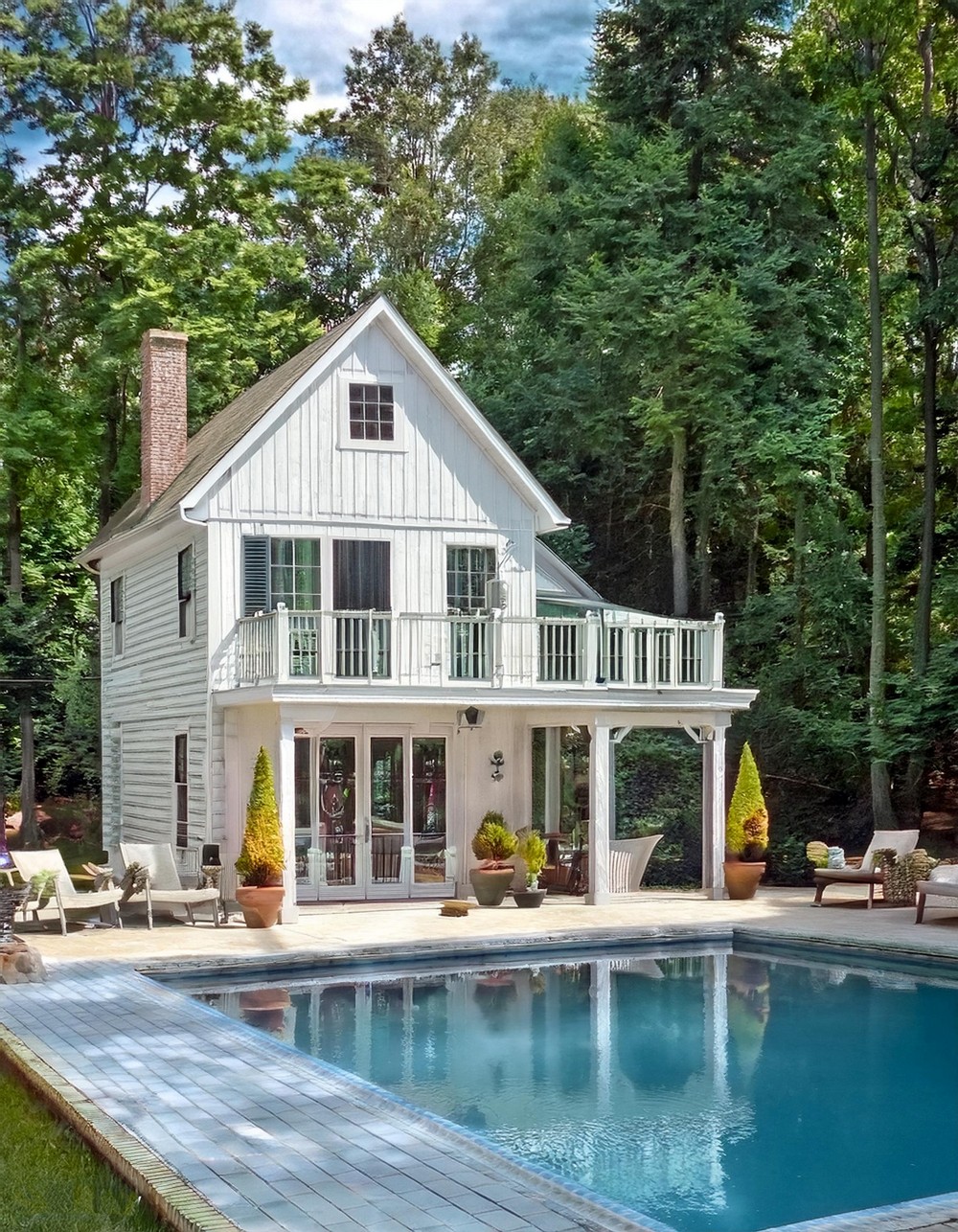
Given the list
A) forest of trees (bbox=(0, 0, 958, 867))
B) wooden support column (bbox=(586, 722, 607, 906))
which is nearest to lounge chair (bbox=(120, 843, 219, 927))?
wooden support column (bbox=(586, 722, 607, 906))

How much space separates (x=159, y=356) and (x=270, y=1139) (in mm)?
17638

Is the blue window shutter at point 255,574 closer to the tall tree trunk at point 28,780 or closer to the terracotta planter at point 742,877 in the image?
the terracotta planter at point 742,877

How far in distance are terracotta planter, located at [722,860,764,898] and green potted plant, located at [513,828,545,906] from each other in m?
2.66

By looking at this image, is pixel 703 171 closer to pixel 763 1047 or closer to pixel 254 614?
pixel 254 614

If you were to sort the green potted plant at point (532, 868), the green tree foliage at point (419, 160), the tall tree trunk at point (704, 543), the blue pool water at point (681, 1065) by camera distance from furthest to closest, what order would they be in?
the green tree foliage at point (419, 160) → the tall tree trunk at point (704, 543) → the green potted plant at point (532, 868) → the blue pool water at point (681, 1065)

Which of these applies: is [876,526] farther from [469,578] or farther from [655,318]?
[469,578]

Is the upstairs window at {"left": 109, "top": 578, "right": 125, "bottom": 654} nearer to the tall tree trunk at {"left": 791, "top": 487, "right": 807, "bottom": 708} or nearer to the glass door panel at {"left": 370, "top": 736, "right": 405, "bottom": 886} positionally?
the glass door panel at {"left": 370, "top": 736, "right": 405, "bottom": 886}

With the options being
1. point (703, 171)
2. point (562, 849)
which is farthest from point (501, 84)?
point (562, 849)

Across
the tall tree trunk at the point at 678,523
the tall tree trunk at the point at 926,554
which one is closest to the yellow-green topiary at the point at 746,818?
the tall tree trunk at the point at 926,554

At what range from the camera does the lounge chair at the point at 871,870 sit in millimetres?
19203

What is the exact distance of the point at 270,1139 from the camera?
7.43m

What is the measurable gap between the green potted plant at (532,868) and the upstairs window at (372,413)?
6076 mm

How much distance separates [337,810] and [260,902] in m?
3.28

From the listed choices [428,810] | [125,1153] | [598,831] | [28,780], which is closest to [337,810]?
[428,810]
